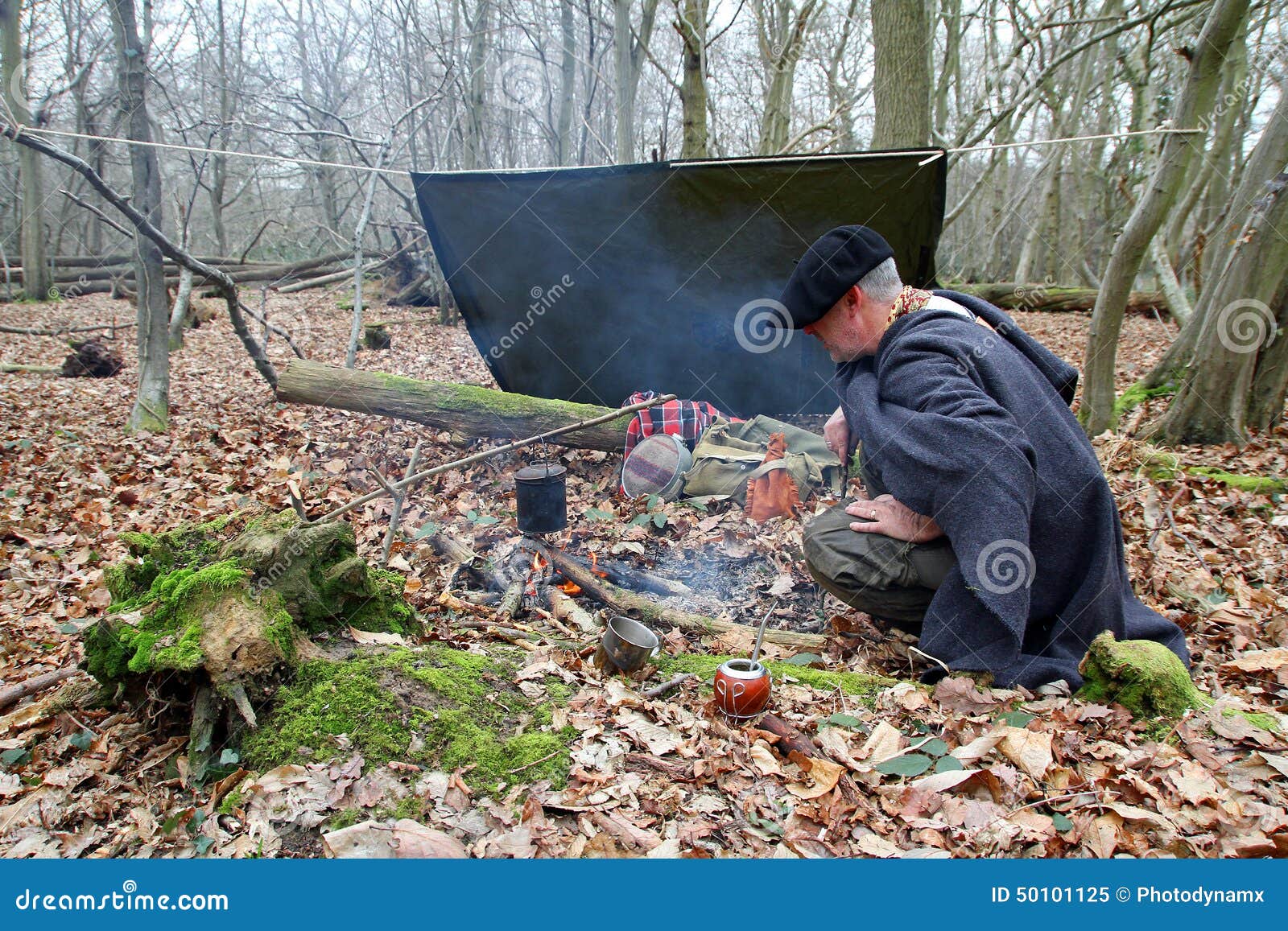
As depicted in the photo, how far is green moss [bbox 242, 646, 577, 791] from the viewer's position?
220 cm

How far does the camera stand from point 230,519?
3.19 metres

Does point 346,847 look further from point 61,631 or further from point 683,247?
point 683,247

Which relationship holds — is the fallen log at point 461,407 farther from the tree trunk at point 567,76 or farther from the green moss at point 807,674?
the tree trunk at point 567,76

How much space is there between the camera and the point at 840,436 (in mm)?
3492

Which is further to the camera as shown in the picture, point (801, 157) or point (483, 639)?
point (801, 157)

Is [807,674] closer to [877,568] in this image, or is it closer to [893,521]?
[877,568]

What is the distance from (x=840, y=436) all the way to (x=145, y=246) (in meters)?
6.66

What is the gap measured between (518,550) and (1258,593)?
3.57 meters

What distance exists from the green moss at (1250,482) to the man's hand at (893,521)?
3131mm

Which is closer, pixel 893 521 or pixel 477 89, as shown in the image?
pixel 893 521

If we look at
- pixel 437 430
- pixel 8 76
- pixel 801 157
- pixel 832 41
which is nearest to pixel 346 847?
pixel 437 430

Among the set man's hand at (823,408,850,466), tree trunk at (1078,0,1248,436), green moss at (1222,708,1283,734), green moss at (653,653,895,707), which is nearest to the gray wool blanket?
green moss at (653,653,895,707)

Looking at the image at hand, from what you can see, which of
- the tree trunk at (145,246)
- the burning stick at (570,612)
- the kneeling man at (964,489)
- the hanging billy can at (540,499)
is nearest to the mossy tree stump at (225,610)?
the burning stick at (570,612)
